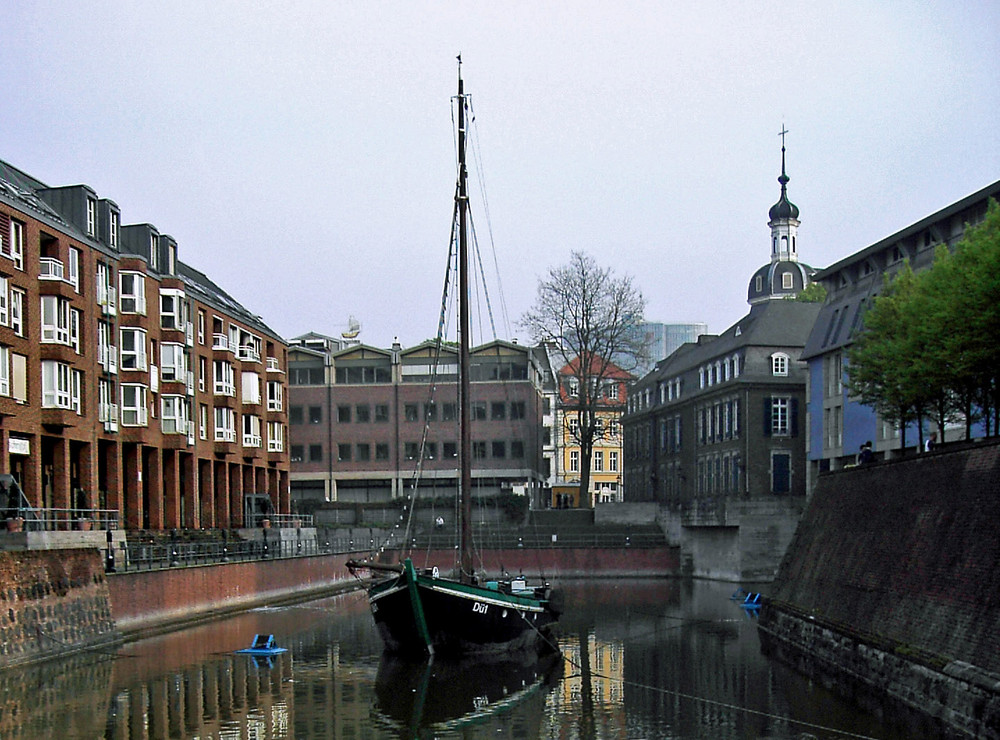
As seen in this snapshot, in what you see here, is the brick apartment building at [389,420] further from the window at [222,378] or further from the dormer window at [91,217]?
the dormer window at [91,217]

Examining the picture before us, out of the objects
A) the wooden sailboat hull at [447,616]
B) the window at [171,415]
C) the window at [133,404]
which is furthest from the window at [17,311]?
the wooden sailboat hull at [447,616]

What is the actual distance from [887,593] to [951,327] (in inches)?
320

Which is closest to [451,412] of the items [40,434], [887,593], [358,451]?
[358,451]

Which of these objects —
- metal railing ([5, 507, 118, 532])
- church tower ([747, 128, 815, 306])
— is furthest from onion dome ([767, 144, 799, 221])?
metal railing ([5, 507, 118, 532])

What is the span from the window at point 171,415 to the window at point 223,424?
6.77 meters

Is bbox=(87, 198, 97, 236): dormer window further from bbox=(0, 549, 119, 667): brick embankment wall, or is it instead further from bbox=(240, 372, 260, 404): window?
bbox=(240, 372, 260, 404): window

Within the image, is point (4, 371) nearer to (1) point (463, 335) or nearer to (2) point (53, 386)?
(2) point (53, 386)

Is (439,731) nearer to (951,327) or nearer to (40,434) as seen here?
(951,327)

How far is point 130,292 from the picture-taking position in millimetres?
49500

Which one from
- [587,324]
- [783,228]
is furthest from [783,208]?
[587,324]

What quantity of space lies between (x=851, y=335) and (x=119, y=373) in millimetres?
31084

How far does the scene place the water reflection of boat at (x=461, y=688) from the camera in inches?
975

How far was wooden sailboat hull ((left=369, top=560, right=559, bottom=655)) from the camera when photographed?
31.8m

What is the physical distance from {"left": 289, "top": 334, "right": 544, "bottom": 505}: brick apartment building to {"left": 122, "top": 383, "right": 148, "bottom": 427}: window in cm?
3688
